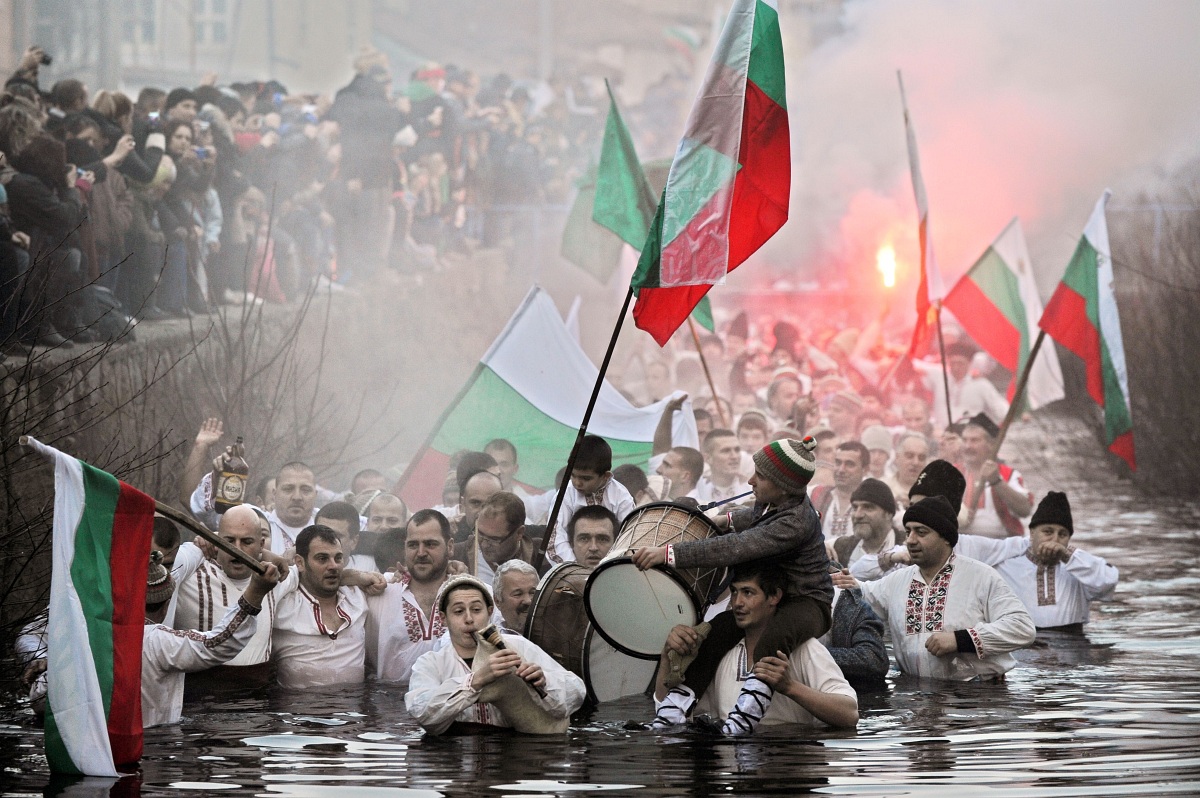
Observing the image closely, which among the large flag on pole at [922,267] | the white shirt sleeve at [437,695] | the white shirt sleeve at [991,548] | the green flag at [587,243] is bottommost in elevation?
the white shirt sleeve at [437,695]

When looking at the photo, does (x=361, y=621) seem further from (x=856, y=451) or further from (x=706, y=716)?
(x=856, y=451)

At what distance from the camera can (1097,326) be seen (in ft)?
44.0

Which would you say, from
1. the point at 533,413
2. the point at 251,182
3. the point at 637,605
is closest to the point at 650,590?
the point at 637,605

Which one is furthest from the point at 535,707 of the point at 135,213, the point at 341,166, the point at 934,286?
the point at 341,166

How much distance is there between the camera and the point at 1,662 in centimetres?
826

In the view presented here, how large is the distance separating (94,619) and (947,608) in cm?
457

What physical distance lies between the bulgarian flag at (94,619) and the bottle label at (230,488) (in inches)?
123

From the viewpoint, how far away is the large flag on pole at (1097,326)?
1320 centimetres

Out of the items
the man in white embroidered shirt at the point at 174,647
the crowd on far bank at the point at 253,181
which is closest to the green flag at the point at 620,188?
the crowd on far bank at the point at 253,181

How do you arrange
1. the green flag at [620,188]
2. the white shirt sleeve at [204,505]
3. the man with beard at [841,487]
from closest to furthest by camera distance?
the white shirt sleeve at [204,505], the man with beard at [841,487], the green flag at [620,188]

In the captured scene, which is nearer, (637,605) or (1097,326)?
(637,605)

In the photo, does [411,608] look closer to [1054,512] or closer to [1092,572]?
[1054,512]

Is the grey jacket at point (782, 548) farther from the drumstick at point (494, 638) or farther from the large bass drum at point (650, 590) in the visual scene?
the drumstick at point (494, 638)

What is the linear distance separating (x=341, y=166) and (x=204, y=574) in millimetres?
15652
